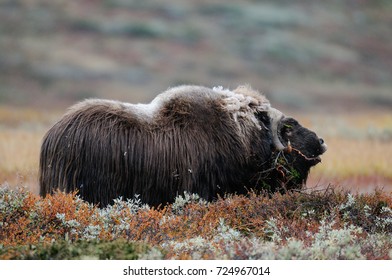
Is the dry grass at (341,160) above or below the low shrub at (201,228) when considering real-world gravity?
below

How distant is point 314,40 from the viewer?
35.2 m

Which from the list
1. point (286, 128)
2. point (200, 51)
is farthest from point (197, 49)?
point (286, 128)

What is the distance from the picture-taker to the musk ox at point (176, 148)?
253 inches

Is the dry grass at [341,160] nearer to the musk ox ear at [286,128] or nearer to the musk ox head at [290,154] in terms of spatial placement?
the musk ox head at [290,154]

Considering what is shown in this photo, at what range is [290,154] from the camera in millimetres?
7305

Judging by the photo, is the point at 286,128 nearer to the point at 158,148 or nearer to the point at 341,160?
the point at 158,148

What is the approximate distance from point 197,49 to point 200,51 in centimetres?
24

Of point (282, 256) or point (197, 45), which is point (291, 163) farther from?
point (197, 45)

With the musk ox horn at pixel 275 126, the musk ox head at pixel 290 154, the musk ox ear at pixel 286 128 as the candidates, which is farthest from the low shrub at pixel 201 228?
the musk ox ear at pixel 286 128

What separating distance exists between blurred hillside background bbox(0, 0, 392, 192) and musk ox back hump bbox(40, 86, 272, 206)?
19091 mm

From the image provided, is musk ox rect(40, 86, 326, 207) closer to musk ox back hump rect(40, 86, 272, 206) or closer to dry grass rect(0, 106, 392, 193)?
musk ox back hump rect(40, 86, 272, 206)

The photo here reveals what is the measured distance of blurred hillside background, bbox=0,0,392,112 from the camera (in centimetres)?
2942

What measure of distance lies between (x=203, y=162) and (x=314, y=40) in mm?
29379

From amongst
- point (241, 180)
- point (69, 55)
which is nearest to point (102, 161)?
point (241, 180)
